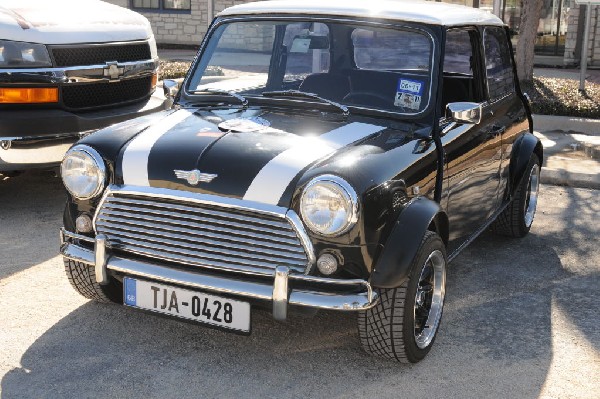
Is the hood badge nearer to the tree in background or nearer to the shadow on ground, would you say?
the shadow on ground

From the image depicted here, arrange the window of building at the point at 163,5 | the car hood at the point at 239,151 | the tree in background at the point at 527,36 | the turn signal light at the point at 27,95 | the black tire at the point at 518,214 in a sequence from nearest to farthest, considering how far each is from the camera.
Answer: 1. the car hood at the point at 239,151
2. the black tire at the point at 518,214
3. the turn signal light at the point at 27,95
4. the tree in background at the point at 527,36
5. the window of building at the point at 163,5

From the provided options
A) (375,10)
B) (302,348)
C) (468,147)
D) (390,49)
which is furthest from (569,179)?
(302,348)

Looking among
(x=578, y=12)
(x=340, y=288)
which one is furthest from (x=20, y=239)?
(x=578, y=12)

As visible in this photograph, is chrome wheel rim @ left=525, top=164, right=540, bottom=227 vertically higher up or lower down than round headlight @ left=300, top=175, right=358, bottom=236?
lower down

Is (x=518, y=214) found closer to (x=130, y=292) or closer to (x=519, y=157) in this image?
(x=519, y=157)

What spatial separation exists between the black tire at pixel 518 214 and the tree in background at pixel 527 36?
6258mm

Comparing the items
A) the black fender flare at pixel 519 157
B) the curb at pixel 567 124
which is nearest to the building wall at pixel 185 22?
the curb at pixel 567 124

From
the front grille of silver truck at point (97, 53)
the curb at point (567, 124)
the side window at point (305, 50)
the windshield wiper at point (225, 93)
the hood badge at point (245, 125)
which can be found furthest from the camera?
the curb at point (567, 124)

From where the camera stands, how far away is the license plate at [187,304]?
3598mm

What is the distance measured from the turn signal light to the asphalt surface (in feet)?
3.78

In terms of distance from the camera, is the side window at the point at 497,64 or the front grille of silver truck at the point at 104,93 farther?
the front grille of silver truck at the point at 104,93

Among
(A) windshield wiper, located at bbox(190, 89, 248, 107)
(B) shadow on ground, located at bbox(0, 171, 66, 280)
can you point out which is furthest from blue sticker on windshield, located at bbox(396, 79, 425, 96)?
(B) shadow on ground, located at bbox(0, 171, 66, 280)

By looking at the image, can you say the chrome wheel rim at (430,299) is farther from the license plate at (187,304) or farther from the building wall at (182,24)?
the building wall at (182,24)

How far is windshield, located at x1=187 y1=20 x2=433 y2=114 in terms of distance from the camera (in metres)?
4.39
